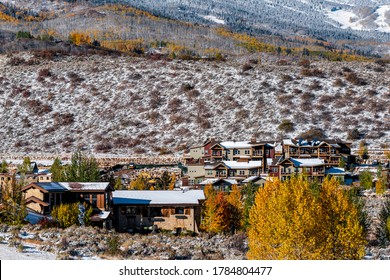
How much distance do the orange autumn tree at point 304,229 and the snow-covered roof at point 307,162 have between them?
42.0 metres

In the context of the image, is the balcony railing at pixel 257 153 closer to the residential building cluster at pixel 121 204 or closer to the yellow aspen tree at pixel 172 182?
the yellow aspen tree at pixel 172 182

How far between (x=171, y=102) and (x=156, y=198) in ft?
238

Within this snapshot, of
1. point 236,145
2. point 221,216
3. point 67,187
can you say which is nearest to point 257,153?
point 236,145

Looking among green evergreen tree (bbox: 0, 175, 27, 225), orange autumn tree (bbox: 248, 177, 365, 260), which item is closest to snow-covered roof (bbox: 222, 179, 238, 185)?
green evergreen tree (bbox: 0, 175, 27, 225)

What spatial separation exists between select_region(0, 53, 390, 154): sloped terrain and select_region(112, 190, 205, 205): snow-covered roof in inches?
1812

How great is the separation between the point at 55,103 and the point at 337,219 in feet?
331

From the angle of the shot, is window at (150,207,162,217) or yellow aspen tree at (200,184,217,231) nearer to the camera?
yellow aspen tree at (200,184,217,231)

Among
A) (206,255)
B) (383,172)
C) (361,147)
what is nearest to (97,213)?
(206,255)

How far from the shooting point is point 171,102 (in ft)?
422

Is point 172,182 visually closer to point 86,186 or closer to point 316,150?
point 316,150

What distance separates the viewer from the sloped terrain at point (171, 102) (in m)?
111

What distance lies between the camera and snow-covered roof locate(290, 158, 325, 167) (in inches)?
3164

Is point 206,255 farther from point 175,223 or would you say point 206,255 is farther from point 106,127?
point 106,127

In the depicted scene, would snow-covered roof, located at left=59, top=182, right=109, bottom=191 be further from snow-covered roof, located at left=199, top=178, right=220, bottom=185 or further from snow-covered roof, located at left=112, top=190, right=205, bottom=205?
snow-covered roof, located at left=199, top=178, right=220, bottom=185
